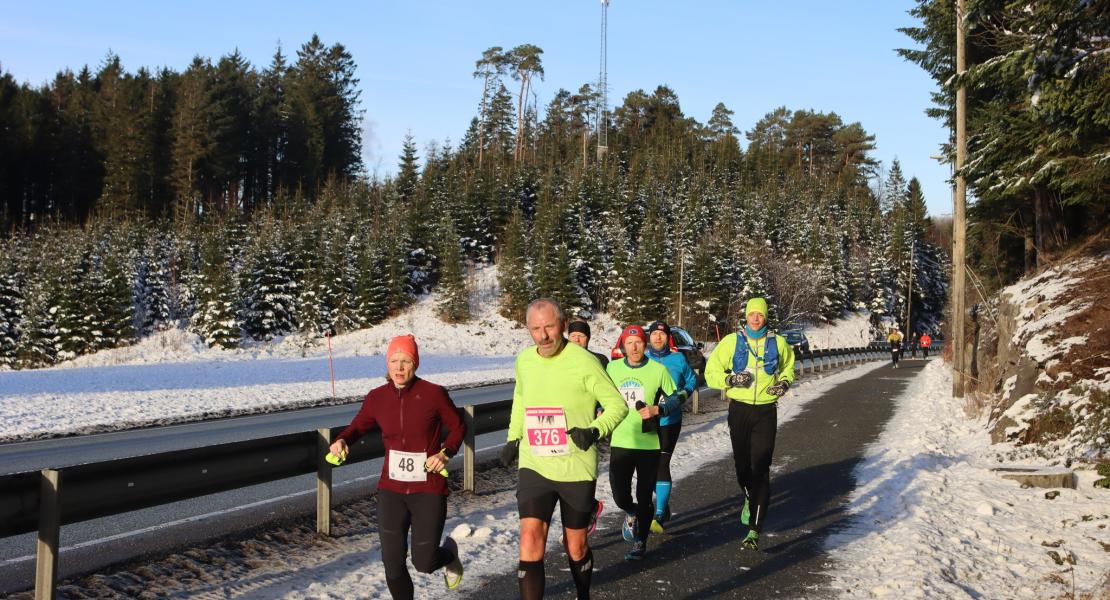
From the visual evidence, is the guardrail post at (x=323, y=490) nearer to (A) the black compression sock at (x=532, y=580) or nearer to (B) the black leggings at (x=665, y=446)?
(B) the black leggings at (x=665, y=446)

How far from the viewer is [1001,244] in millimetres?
30594

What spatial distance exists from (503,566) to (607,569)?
85cm

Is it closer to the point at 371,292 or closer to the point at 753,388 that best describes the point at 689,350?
the point at 753,388

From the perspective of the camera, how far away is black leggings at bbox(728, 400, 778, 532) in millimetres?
7895

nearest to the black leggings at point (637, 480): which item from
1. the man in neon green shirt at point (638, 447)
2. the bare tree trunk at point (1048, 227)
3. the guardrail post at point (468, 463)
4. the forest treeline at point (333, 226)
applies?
the man in neon green shirt at point (638, 447)

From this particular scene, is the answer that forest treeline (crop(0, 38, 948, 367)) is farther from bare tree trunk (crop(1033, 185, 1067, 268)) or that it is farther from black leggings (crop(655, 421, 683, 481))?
black leggings (crop(655, 421, 683, 481))

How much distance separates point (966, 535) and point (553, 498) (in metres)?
5.01

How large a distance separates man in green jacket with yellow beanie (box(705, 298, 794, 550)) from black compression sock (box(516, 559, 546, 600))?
130 inches

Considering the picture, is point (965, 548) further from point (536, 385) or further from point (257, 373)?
point (257, 373)

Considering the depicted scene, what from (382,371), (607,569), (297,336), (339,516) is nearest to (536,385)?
(607,569)

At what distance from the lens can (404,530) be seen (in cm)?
524

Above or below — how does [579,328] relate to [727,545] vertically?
above

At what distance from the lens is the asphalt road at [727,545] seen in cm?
650

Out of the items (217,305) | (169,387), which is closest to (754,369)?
(169,387)
